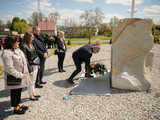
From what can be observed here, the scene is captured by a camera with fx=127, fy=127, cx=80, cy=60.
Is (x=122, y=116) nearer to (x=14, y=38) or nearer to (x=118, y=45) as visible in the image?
(x=118, y=45)

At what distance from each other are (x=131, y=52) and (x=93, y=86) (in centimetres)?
173

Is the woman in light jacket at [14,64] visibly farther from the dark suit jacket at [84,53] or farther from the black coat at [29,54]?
the dark suit jacket at [84,53]

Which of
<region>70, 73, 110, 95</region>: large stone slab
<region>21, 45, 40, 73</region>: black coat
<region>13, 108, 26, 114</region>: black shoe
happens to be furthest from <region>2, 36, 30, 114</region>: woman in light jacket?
<region>70, 73, 110, 95</region>: large stone slab

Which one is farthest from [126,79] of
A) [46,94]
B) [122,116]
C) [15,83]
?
[15,83]

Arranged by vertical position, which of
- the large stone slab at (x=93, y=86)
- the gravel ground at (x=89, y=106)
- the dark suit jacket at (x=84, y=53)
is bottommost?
the gravel ground at (x=89, y=106)

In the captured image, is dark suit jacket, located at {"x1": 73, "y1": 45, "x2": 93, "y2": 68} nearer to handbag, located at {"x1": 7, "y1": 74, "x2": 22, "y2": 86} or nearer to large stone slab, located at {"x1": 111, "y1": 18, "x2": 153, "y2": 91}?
large stone slab, located at {"x1": 111, "y1": 18, "x2": 153, "y2": 91}

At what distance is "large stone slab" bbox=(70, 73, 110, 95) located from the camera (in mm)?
4037

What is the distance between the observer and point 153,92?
13.2ft

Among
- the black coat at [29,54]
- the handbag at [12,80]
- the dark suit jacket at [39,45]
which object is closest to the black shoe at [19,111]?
the handbag at [12,80]

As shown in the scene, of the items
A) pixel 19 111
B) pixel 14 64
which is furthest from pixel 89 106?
pixel 14 64

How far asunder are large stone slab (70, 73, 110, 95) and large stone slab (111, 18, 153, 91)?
0.42m

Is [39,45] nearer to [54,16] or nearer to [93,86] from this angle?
[93,86]

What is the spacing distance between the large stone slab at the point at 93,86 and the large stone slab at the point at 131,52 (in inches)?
16.4

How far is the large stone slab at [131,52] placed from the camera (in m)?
4.04
